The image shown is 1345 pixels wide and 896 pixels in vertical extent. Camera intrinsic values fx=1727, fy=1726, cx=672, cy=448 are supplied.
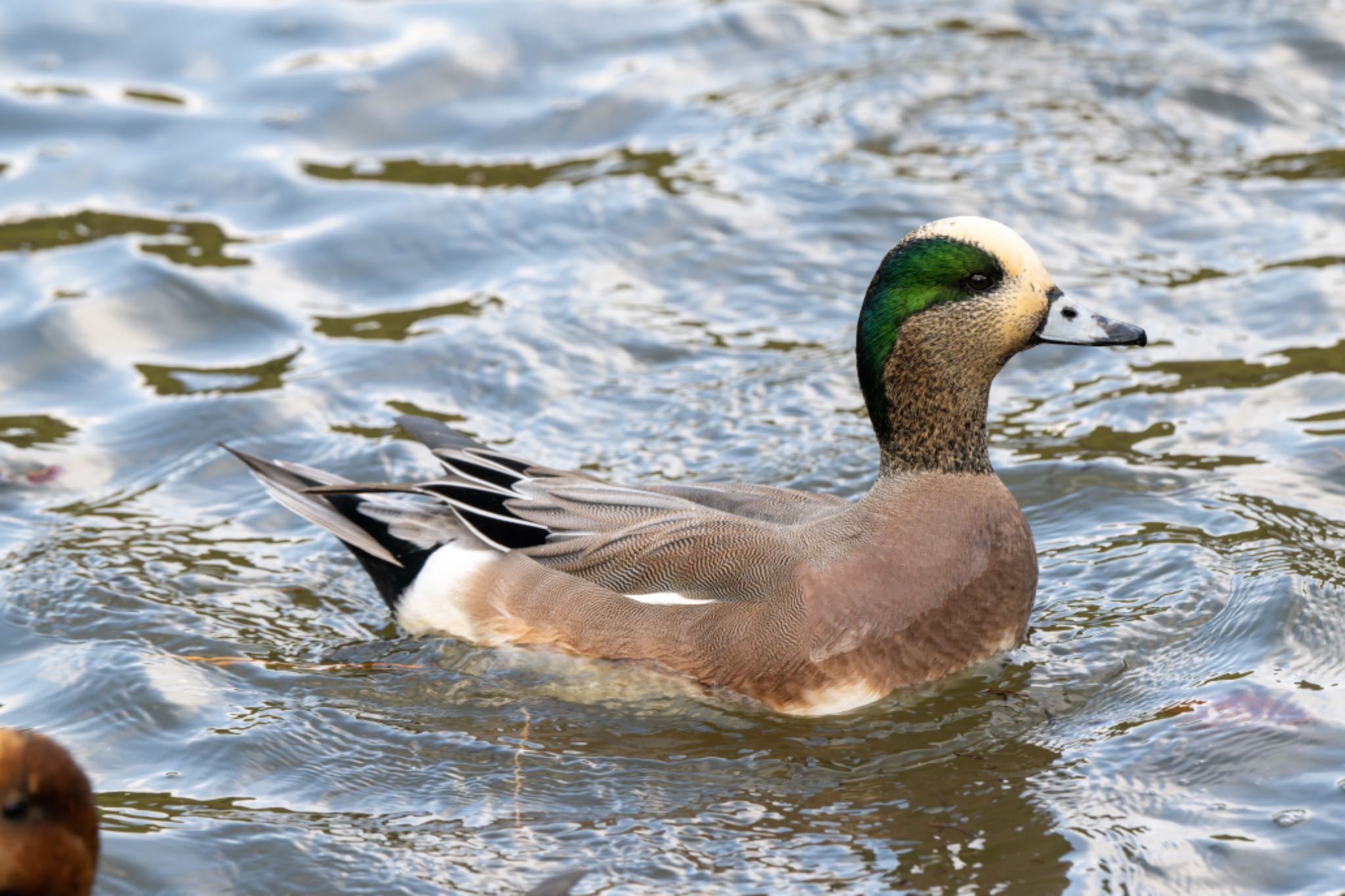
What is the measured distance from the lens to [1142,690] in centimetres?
539

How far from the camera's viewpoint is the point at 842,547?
5.34 metres

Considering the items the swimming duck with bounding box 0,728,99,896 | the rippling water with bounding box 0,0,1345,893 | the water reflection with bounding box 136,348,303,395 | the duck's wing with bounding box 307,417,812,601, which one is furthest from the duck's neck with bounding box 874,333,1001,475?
the water reflection with bounding box 136,348,303,395

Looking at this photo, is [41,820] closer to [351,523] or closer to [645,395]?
[351,523]

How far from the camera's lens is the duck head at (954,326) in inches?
211

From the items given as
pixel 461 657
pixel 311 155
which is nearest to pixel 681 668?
pixel 461 657

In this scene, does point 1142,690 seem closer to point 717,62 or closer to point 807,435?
point 807,435

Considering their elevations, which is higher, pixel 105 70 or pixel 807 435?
pixel 105 70

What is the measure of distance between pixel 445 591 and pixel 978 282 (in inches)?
79.3

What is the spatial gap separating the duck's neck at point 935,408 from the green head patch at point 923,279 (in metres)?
0.09

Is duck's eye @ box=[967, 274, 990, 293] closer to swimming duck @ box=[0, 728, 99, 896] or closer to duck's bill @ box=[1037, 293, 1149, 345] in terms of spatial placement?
duck's bill @ box=[1037, 293, 1149, 345]

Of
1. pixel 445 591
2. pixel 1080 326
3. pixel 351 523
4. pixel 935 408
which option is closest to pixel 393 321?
pixel 351 523

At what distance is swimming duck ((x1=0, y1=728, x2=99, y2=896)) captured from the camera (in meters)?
3.54

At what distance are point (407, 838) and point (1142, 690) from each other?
7.56ft

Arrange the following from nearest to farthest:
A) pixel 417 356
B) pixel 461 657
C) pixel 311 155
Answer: pixel 461 657
pixel 417 356
pixel 311 155
